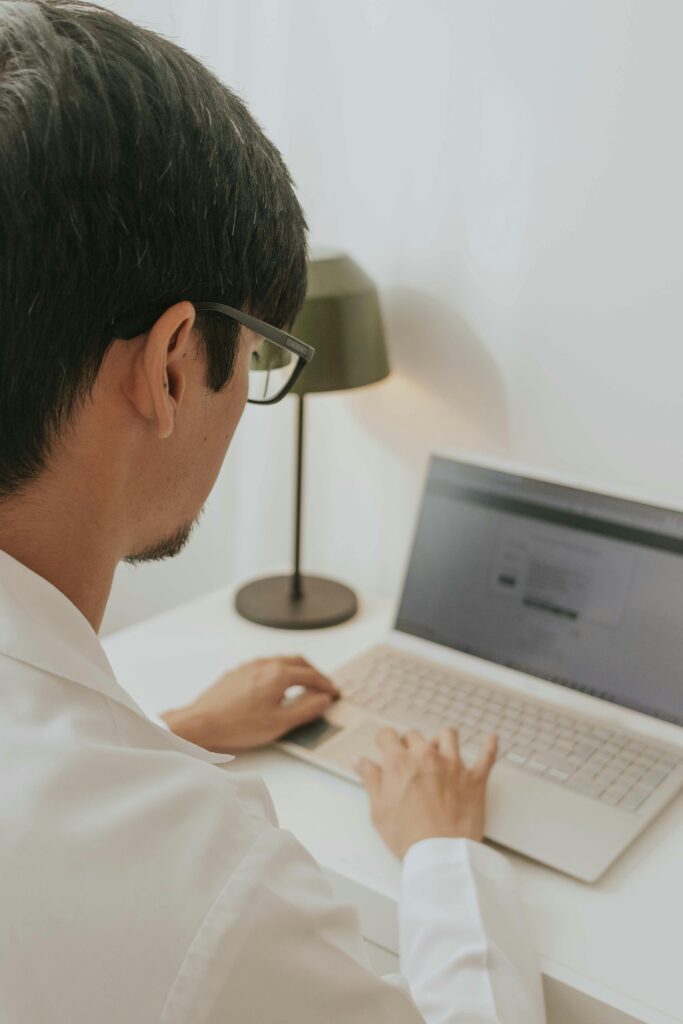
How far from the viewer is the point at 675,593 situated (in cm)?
114

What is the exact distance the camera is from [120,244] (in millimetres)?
621

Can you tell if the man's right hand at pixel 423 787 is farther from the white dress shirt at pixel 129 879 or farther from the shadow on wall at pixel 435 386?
the shadow on wall at pixel 435 386

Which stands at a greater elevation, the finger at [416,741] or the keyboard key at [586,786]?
the finger at [416,741]

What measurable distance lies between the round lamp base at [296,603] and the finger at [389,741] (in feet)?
1.12

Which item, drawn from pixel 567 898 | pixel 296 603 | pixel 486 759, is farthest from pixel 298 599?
pixel 567 898

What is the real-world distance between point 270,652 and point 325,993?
0.77 meters

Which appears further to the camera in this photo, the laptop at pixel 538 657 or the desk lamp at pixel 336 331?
the desk lamp at pixel 336 331

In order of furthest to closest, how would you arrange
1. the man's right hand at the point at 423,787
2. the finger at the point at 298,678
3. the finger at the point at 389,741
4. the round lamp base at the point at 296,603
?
the round lamp base at the point at 296,603 < the finger at the point at 298,678 < the finger at the point at 389,741 < the man's right hand at the point at 423,787

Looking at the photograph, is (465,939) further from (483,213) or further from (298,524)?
(483,213)

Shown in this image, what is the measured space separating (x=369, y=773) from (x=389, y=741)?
5cm

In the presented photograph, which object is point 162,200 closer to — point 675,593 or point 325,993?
point 325,993

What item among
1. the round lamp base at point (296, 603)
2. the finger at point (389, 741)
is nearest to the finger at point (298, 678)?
the finger at point (389, 741)

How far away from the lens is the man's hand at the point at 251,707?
44.1 inches

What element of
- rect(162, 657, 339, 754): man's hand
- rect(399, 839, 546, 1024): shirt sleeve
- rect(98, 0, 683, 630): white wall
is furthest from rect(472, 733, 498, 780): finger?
rect(98, 0, 683, 630): white wall
